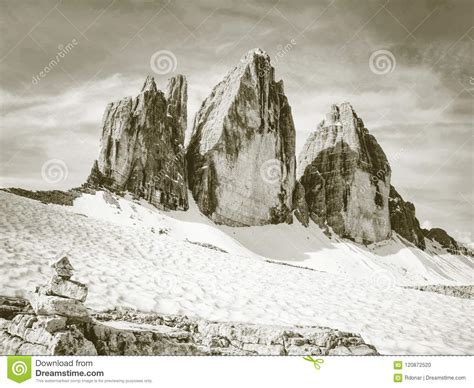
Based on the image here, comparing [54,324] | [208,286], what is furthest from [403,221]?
[54,324]

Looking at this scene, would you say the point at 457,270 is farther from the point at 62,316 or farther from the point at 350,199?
the point at 62,316

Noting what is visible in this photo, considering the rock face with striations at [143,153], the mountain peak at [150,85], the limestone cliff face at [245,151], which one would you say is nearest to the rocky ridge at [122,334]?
the rock face with striations at [143,153]

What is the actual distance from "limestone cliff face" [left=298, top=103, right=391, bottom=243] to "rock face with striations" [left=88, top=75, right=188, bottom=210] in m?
17.2

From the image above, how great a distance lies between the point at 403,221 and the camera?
51.5 metres

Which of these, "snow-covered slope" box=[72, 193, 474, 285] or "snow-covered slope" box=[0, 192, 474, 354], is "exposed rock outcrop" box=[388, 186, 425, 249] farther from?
"snow-covered slope" box=[0, 192, 474, 354]

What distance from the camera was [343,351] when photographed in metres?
4.84

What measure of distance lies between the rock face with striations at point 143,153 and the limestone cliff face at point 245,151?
2.18 metres

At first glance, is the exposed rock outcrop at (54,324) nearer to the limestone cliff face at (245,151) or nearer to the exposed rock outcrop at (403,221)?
the limestone cliff face at (245,151)

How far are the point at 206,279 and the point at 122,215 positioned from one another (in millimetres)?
16744

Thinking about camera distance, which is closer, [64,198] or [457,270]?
[64,198]

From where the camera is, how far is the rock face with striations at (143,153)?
92.9 feet

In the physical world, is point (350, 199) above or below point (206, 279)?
above
